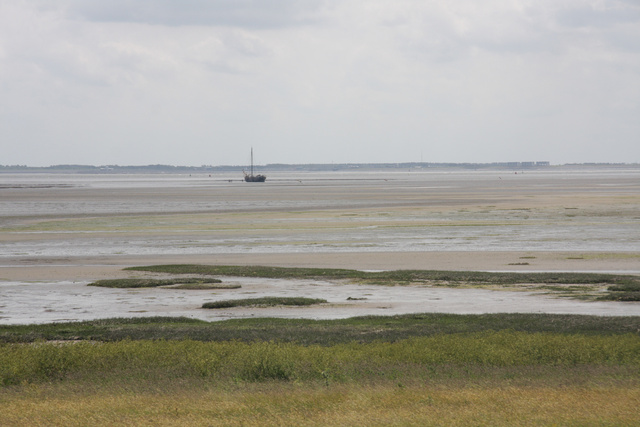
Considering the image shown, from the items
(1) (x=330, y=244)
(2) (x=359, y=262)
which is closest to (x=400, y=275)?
(2) (x=359, y=262)

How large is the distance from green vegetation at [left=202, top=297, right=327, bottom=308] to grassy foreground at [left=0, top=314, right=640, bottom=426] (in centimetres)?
Result: 442

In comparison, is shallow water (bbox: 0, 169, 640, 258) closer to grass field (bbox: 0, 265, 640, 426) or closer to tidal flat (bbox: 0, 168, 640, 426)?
tidal flat (bbox: 0, 168, 640, 426)

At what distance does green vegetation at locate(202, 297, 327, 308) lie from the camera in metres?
26.2

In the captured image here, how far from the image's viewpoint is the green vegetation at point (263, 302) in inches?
1032

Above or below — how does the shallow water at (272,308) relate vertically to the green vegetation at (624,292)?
below

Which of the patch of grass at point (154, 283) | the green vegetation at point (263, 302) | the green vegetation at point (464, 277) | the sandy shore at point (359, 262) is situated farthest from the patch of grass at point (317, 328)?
the sandy shore at point (359, 262)

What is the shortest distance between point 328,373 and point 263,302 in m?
11.1

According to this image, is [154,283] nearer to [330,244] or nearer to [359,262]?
[359,262]

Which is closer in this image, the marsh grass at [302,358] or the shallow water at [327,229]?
the marsh grass at [302,358]

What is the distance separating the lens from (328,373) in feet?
51.0

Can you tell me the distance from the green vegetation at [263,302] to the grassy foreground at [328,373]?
14.5 feet

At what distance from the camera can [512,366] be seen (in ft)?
53.5

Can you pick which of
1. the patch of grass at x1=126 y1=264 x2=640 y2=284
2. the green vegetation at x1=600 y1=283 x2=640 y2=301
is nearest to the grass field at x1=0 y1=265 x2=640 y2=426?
the green vegetation at x1=600 y1=283 x2=640 y2=301

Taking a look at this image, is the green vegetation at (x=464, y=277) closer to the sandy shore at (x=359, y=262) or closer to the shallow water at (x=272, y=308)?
the shallow water at (x=272, y=308)
